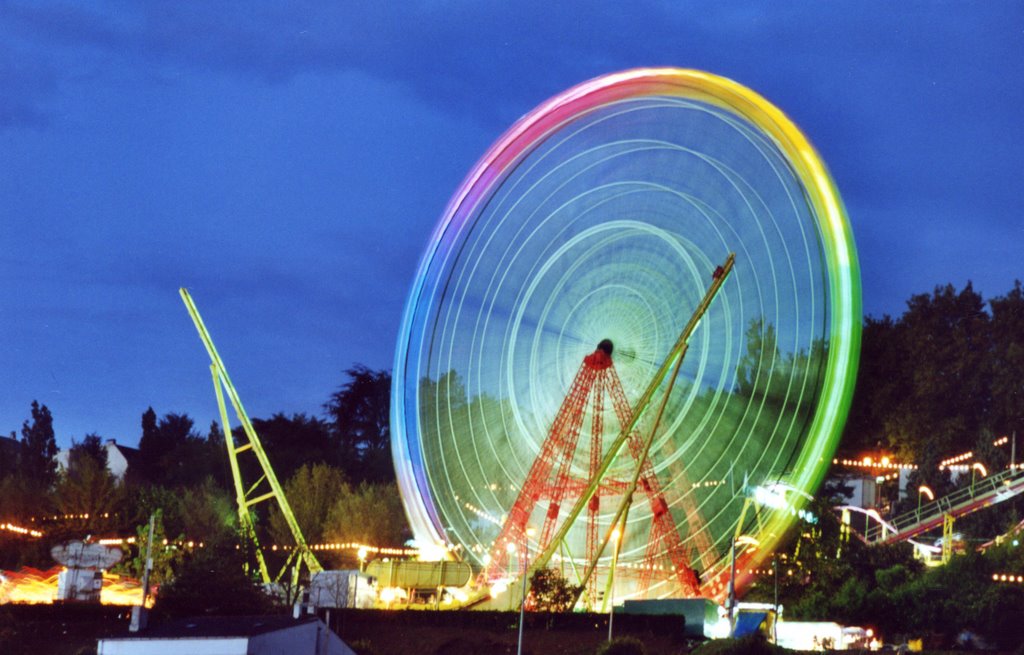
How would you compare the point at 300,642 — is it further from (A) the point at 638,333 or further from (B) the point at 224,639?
(A) the point at 638,333

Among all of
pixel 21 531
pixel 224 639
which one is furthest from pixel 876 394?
pixel 224 639

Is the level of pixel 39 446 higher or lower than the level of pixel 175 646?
higher

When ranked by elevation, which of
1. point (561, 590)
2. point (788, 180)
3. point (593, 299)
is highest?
point (788, 180)

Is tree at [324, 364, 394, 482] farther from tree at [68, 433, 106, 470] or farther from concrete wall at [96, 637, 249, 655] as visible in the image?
concrete wall at [96, 637, 249, 655]

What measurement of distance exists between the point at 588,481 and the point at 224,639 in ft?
59.0

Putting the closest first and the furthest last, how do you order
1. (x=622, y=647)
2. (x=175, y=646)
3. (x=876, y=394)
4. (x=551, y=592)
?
(x=175, y=646) → (x=622, y=647) → (x=551, y=592) → (x=876, y=394)

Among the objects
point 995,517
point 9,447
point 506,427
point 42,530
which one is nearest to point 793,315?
point 506,427

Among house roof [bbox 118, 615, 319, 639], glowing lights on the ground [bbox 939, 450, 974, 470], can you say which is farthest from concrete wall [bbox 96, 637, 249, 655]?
glowing lights on the ground [bbox 939, 450, 974, 470]

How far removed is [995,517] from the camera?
57.5 m

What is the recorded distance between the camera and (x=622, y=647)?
1208 inches

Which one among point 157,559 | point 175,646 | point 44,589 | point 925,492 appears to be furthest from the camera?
point 925,492

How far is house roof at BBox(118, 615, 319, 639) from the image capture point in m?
24.0

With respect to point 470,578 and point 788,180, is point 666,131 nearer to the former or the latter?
point 788,180

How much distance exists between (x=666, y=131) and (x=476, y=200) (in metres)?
6.77
